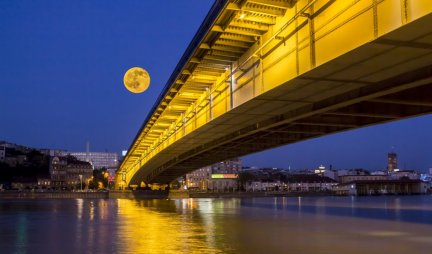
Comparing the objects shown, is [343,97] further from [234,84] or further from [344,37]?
[344,37]

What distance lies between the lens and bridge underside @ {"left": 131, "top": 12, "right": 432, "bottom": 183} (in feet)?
46.4

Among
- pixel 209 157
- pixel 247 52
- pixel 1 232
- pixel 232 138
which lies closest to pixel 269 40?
pixel 247 52

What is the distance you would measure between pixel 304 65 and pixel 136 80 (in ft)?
41.7

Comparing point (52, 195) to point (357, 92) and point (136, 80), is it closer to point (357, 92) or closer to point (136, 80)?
point (136, 80)

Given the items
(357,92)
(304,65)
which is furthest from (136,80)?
(304,65)

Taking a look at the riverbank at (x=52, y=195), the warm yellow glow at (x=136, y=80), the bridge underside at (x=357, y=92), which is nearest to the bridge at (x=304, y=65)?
the bridge underside at (x=357, y=92)

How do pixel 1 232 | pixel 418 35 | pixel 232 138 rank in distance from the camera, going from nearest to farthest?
pixel 418 35
pixel 1 232
pixel 232 138

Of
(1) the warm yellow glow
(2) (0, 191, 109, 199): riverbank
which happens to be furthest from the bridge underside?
(2) (0, 191, 109, 199): riverbank

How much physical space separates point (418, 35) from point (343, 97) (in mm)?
9274

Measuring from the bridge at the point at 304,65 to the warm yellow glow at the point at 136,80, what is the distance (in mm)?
1870

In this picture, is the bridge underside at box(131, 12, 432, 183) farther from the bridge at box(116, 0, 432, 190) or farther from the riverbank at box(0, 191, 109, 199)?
the riverbank at box(0, 191, 109, 199)

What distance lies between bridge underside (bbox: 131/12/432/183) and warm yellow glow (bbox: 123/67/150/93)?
475 centimetres

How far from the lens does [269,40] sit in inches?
745

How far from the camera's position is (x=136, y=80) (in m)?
27.4
